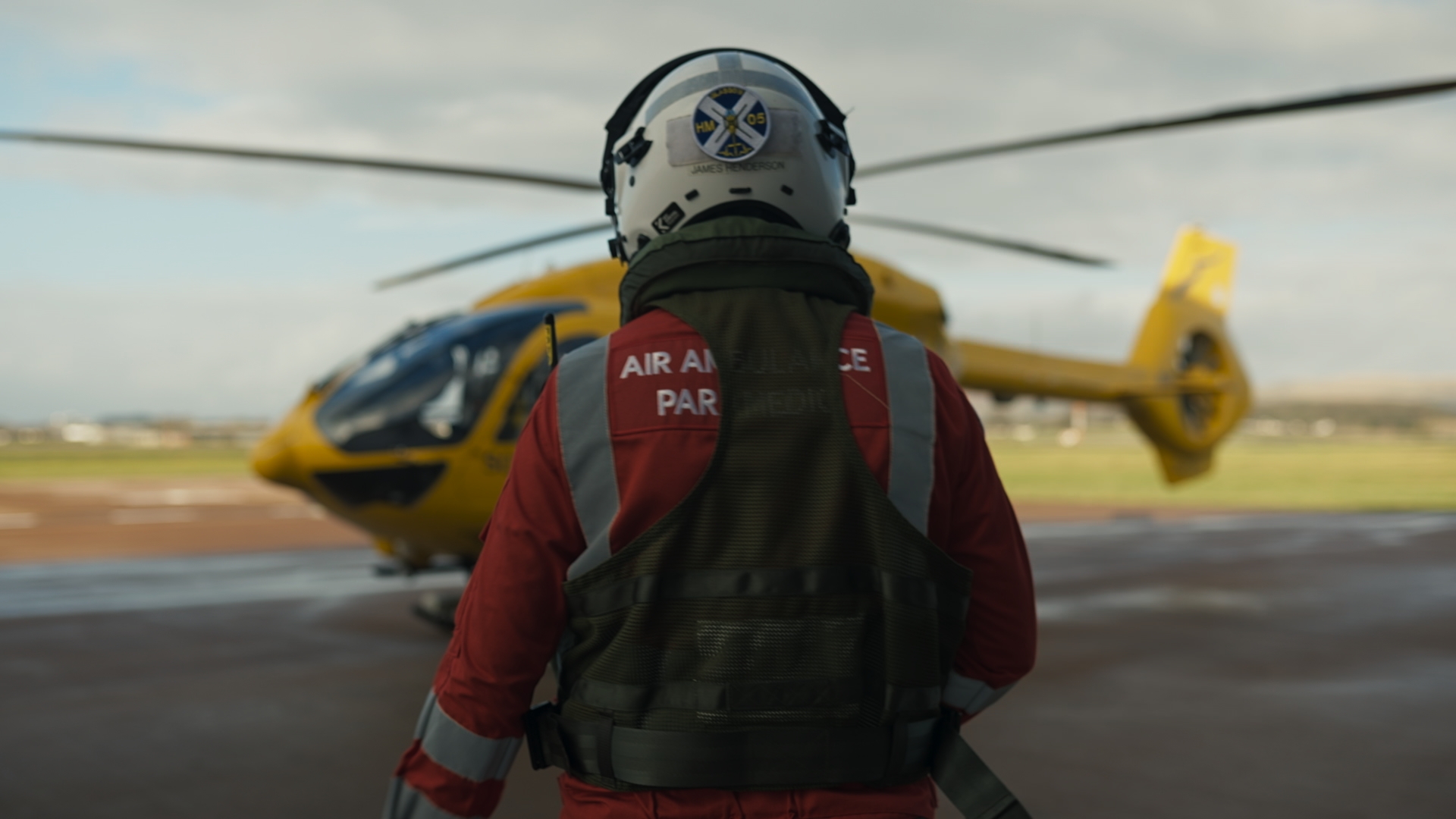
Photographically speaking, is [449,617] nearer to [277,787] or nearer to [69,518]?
[277,787]

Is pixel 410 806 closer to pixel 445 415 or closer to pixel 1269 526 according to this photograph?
pixel 445 415

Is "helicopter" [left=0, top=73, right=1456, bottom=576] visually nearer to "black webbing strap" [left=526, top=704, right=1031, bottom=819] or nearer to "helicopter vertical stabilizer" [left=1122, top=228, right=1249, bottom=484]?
Result: "black webbing strap" [left=526, top=704, right=1031, bottom=819]

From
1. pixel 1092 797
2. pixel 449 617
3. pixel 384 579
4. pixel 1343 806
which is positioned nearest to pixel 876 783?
pixel 1092 797

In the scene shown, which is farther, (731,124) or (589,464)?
(731,124)

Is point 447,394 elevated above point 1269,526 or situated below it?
above

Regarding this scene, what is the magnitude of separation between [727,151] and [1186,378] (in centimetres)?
1570

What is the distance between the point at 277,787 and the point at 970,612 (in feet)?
13.1

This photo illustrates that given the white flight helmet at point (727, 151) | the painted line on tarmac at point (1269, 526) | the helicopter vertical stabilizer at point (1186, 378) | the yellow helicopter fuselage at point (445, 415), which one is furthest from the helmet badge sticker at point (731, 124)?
the painted line on tarmac at point (1269, 526)

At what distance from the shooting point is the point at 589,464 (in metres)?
1.60

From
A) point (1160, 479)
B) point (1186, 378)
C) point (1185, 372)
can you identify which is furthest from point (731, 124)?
point (1160, 479)

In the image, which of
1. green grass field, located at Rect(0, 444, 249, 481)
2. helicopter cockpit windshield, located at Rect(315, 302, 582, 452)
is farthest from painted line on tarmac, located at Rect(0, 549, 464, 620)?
green grass field, located at Rect(0, 444, 249, 481)

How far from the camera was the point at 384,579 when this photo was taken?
1191 centimetres

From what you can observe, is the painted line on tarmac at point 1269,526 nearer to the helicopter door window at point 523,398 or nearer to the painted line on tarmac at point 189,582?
the painted line on tarmac at point 189,582

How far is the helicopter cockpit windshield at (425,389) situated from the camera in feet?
24.4
